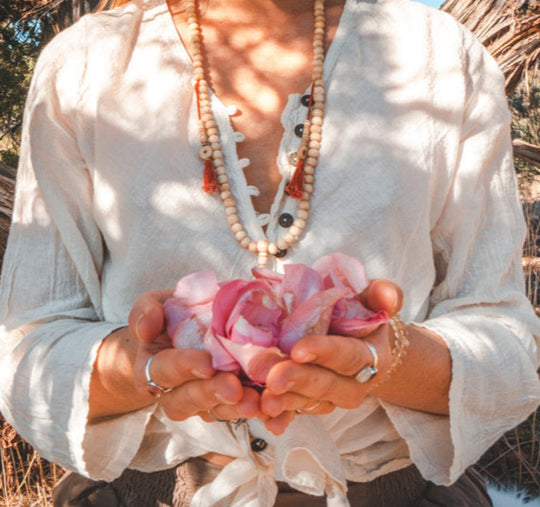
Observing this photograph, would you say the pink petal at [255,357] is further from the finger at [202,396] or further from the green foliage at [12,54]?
the green foliage at [12,54]

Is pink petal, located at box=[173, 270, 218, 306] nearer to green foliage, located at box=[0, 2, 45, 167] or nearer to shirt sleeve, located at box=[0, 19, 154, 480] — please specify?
shirt sleeve, located at box=[0, 19, 154, 480]

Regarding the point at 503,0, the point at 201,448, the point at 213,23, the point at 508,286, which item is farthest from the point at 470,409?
the point at 503,0

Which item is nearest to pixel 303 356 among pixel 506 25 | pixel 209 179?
pixel 209 179

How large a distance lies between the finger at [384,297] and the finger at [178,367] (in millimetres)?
276

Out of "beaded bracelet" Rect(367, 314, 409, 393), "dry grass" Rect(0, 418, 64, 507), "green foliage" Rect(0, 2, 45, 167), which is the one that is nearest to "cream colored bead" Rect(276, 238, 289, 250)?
"beaded bracelet" Rect(367, 314, 409, 393)

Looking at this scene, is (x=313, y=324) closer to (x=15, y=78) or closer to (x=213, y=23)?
(x=213, y=23)

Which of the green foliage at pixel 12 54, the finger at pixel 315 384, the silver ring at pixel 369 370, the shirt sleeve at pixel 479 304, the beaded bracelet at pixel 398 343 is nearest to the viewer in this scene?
the finger at pixel 315 384

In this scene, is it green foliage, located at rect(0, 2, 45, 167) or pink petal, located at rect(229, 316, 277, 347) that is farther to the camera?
green foliage, located at rect(0, 2, 45, 167)

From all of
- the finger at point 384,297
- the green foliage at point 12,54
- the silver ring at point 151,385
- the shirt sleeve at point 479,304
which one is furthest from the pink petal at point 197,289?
the green foliage at point 12,54

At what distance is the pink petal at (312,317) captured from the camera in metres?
0.91

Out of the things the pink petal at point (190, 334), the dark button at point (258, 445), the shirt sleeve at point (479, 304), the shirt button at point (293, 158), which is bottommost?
the dark button at point (258, 445)

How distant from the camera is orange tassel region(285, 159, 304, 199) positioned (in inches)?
51.3

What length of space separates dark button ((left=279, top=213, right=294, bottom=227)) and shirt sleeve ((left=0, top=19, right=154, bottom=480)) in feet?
1.29

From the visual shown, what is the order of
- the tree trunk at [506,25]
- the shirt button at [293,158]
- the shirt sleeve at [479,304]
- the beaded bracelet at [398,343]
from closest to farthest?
the beaded bracelet at [398,343] < the shirt sleeve at [479,304] < the shirt button at [293,158] < the tree trunk at [506,25]
